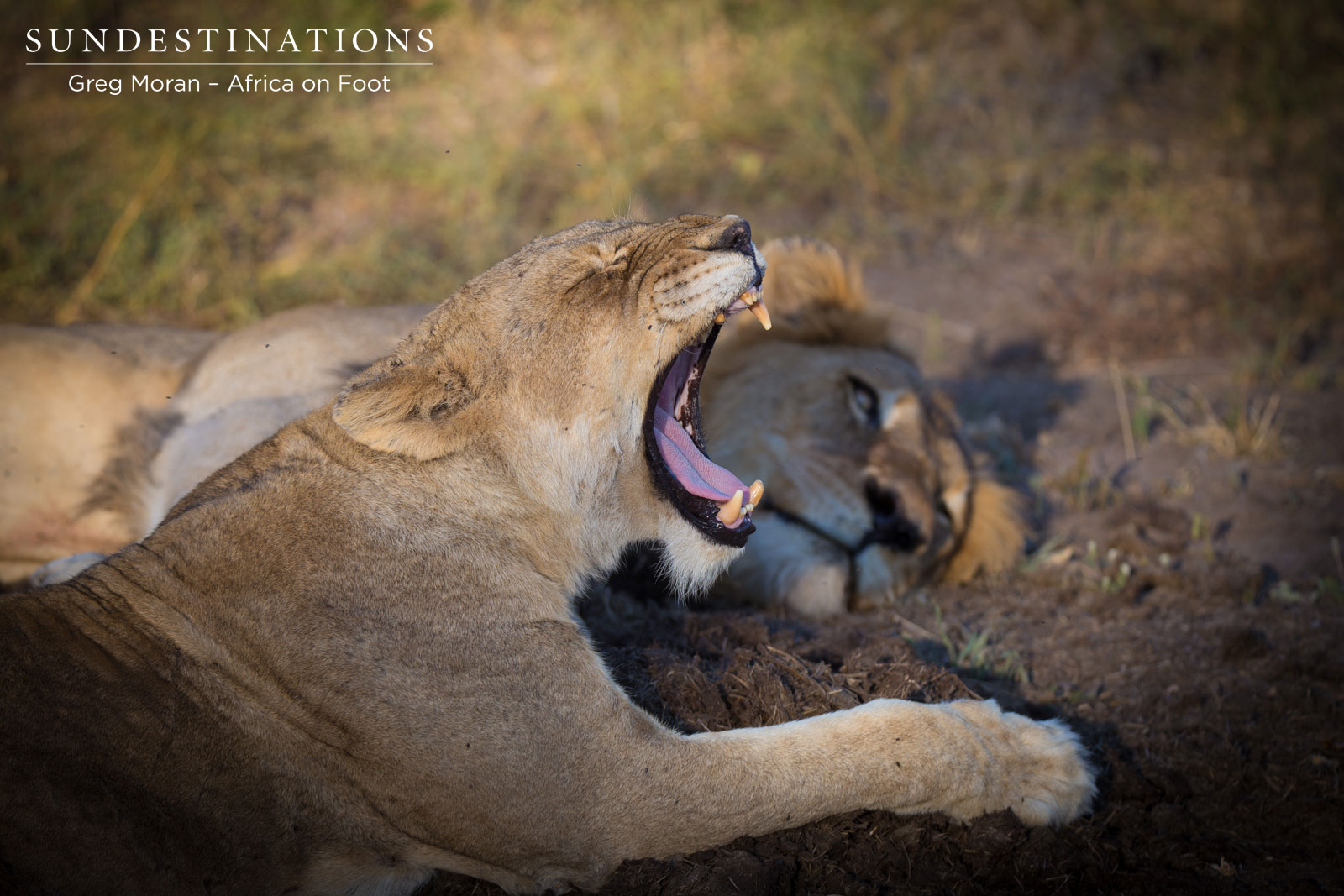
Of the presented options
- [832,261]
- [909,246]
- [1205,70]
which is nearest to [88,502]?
[832,261]

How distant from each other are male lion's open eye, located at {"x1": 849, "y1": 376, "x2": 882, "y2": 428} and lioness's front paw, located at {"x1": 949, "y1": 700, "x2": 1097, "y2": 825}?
1311 mm

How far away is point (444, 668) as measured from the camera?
224 cm

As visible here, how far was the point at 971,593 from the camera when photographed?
12.2 ft

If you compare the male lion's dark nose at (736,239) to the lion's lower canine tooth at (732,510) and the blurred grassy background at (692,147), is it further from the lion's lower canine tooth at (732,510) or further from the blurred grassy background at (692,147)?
the blurred grassy background at (692,147)

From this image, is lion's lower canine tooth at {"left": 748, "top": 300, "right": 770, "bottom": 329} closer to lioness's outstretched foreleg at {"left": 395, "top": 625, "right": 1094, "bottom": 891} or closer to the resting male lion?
the resting male lion

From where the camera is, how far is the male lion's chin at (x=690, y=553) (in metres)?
2.67

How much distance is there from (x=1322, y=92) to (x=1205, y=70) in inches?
31.6

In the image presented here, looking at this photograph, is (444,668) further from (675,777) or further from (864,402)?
(864,402)

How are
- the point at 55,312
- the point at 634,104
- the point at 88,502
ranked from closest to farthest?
the point at 88,502 → the point at 55,312 → the point at 634,104

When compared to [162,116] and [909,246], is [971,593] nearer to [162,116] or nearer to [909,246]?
[909,246]

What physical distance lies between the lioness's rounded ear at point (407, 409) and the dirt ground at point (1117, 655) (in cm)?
71

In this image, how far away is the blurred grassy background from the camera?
20.5ft

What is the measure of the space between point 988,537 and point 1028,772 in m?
1.46

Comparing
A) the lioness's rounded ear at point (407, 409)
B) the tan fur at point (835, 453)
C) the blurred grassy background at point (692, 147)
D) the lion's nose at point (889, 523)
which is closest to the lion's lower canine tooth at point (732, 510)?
the lioness's rounded ear at point (407, 409)
